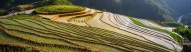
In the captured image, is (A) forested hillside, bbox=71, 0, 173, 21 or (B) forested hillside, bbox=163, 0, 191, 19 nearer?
(A) forested hillside, bbox=71, 0, 173, 21

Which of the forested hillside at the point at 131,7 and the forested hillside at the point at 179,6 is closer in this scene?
the forested hillside at the point at 131,7

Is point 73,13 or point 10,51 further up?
point 73,13

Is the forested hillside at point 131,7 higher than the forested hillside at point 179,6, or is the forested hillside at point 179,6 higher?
the forested hillside at point 179,6

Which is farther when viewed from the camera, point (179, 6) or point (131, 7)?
point (179, 6)

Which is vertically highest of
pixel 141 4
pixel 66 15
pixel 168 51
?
pixel 141 4

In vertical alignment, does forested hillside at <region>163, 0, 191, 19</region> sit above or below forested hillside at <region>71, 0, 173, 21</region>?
above

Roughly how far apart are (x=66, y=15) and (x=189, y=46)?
2030 cm

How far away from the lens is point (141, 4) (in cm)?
12006

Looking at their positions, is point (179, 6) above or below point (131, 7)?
above

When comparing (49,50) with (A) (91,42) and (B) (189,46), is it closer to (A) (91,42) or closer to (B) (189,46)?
(A) (91,42)

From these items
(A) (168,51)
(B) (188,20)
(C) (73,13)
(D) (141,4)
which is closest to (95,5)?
(D) (141,4)

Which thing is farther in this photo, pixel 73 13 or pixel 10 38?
pixel 73 13

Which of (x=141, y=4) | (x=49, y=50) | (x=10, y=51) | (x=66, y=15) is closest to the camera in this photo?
(x=10, y=51)

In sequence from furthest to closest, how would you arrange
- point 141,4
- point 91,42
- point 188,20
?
1. point 188,20
2. point 141,4
3. point 91,42
